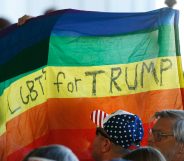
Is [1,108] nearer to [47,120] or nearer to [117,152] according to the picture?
[47,120]

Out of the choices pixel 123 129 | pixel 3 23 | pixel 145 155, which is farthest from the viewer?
pixel 3 23

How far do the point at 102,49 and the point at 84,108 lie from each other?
291 mm

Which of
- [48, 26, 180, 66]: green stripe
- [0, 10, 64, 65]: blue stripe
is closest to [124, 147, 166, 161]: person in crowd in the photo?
[48, 26, 180, 66]: green stripe

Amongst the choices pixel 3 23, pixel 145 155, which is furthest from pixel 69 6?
pixel 145 155

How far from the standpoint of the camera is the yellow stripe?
2.35m

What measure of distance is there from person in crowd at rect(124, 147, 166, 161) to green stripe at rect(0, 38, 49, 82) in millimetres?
851

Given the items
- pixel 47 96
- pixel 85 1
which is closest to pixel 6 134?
pixel 47 96

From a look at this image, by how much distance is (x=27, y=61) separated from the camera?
2.39 meters

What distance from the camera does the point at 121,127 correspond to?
6.26 ft

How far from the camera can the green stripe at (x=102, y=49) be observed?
2.42 metres

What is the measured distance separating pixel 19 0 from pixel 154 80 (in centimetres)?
89

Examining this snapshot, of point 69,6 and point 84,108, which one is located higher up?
point 69,6

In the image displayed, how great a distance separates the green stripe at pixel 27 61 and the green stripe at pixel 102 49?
44 mm

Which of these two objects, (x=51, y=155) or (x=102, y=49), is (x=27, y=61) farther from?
(x=51, y=155)
